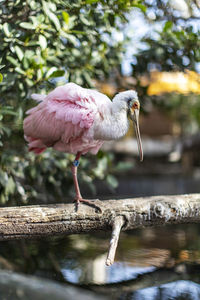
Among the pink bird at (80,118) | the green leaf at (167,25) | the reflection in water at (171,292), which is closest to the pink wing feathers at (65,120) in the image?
the pink bird at (80,118)

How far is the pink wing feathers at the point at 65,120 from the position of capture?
3000mm

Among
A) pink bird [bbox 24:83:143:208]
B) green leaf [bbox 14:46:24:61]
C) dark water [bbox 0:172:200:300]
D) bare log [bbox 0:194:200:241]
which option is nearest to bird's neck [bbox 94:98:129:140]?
pink bird [bbox 24:83:143:208]

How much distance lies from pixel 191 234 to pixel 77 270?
2.12m

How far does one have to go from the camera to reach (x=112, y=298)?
2.82 meters

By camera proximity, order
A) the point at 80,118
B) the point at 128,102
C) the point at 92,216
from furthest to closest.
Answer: the point at 128,102
the point at 80,118
the point at 92,216

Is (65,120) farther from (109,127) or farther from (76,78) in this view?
(76,78)

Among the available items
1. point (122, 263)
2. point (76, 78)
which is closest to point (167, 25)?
point (76, 78)

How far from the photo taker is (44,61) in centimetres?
340

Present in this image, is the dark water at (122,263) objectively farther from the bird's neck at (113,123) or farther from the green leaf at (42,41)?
the green leaf at (42,41)

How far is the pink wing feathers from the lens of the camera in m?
3.00

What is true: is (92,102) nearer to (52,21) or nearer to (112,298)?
(52,21)

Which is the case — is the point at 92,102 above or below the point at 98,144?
above

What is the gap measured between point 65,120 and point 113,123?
0.35 meters

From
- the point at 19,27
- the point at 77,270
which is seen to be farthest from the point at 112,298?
the point at 19,27
